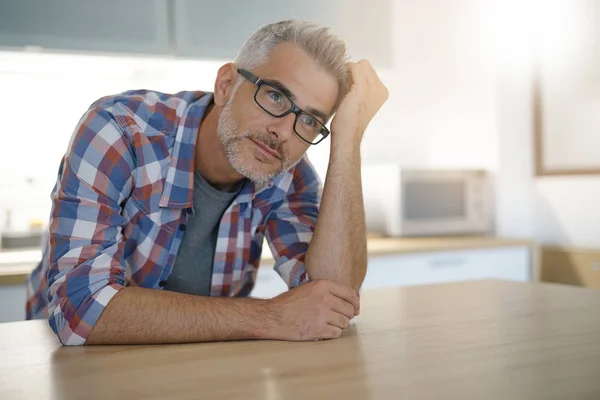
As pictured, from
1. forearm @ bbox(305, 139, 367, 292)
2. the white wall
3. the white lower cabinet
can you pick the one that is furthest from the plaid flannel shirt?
the white wall

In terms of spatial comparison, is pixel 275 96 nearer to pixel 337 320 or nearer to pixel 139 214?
pixel 139 214

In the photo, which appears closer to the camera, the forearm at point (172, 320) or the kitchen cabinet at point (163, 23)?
the forearm at point (172, 320)

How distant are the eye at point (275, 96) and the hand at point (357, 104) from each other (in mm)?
201

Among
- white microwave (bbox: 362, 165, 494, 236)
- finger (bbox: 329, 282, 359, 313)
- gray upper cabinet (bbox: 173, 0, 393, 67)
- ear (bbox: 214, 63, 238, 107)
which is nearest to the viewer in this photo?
finger (bbox: 329, 282, 359, 313)

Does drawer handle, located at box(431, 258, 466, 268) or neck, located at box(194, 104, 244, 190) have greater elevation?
neck, located at box(194, 104, 244, 190)

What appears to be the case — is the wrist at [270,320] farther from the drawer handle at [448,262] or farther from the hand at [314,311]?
the drawer handle at [448,262]

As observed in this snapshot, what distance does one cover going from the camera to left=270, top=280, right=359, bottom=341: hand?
1.12 m

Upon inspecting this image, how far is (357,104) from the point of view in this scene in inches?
61.7

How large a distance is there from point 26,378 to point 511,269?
8.88 feet

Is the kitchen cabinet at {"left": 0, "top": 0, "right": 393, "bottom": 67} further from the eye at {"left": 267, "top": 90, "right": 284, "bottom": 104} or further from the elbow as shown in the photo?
the elbow

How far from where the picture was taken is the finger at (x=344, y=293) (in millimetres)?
1224

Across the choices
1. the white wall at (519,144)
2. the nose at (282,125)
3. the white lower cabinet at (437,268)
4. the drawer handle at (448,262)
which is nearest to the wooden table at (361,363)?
the nose at (282,125)

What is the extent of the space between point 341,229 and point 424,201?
199 cm

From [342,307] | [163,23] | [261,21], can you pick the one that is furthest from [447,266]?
[342,307]
